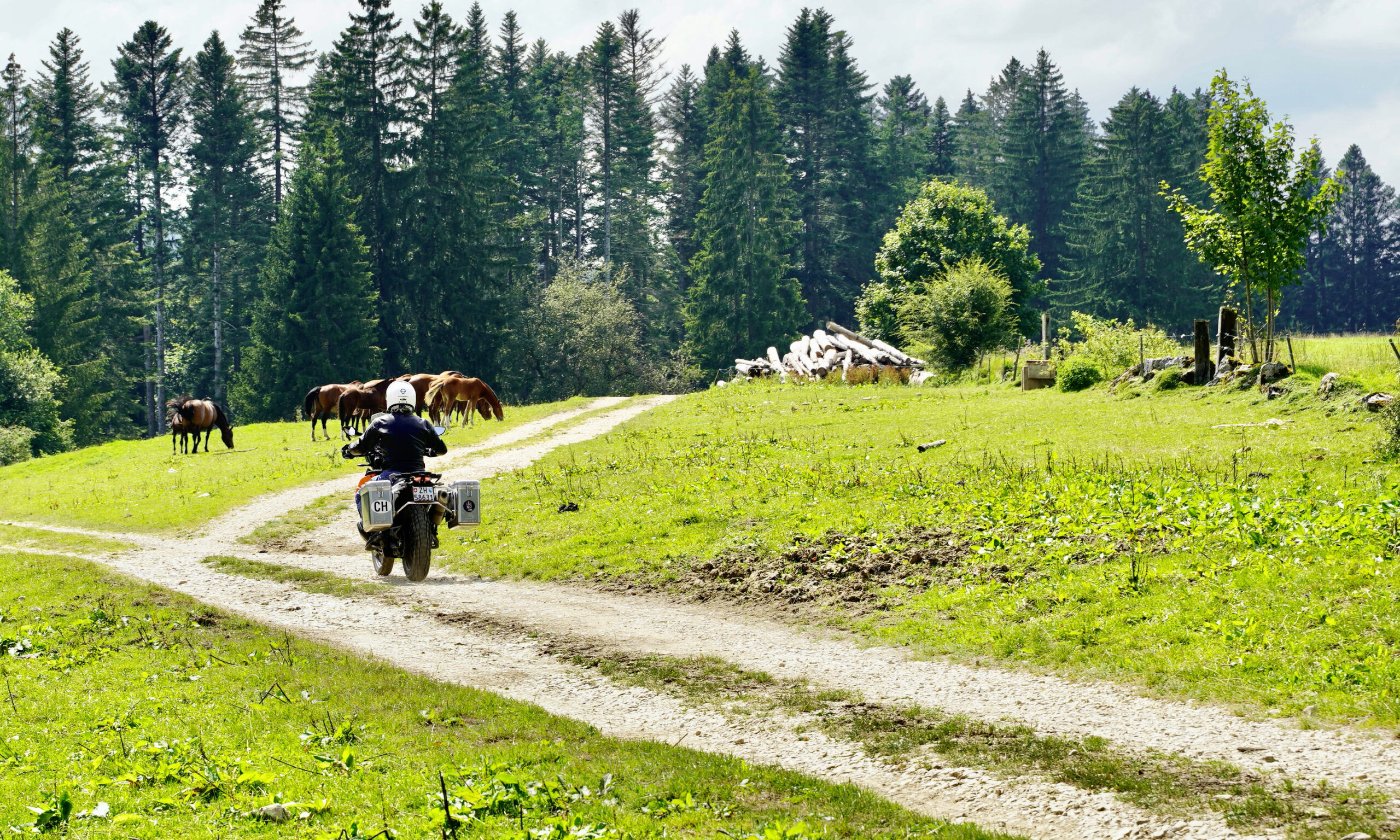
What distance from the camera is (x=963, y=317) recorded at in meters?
35.2

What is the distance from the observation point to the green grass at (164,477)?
73.1ft

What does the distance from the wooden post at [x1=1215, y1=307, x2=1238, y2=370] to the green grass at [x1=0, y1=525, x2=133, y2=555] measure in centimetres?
2222

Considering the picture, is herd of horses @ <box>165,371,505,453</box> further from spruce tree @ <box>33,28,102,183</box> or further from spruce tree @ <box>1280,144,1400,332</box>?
spruce tree @ <box>1280,144,1400,332</box>

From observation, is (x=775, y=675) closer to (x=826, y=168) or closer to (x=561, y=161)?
(x=561, y=161)

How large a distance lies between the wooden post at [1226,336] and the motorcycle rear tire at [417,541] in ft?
58.2

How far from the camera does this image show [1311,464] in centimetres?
1466

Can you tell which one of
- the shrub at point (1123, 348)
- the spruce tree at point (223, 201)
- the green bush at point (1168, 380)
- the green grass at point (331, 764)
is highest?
the spruce tree at point (223, 201)

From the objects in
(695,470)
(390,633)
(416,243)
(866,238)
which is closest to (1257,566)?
(390,633)

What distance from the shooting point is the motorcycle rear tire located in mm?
13859

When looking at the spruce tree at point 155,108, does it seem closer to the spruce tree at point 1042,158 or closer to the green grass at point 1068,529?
the green grass at point 1068,529

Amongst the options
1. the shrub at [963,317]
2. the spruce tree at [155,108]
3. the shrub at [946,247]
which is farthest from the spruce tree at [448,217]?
the shrub at [963,317]

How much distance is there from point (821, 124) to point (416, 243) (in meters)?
35.8

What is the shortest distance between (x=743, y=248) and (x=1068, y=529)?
193 feet

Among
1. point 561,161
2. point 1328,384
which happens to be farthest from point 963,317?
point 561,161
